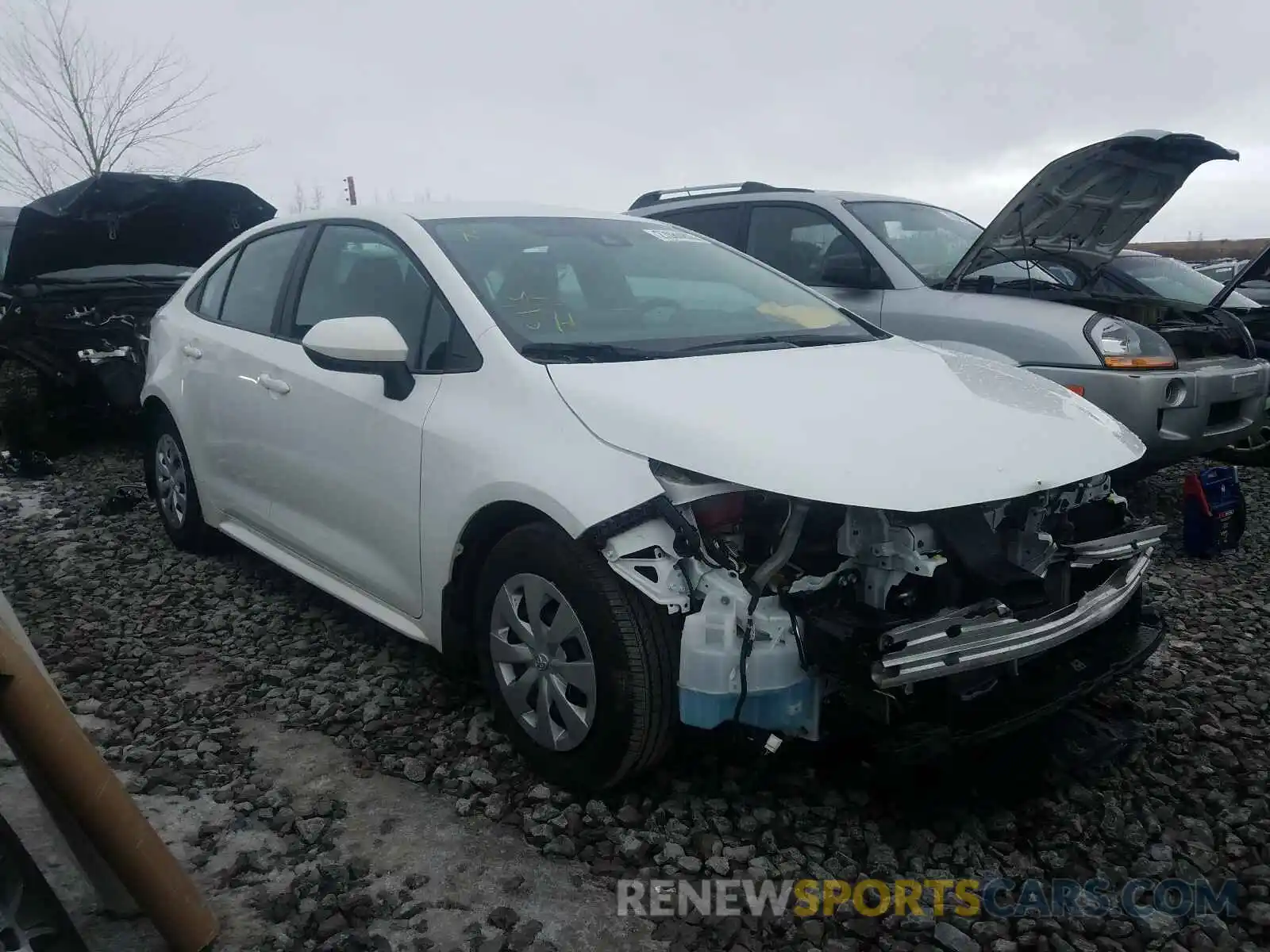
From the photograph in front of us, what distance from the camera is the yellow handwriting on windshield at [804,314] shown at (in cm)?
343

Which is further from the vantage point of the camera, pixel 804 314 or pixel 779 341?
pixel 804 314

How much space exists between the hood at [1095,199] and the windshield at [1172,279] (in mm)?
1531

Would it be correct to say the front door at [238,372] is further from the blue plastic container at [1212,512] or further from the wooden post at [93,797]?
the blue plastic container at [1212,512]

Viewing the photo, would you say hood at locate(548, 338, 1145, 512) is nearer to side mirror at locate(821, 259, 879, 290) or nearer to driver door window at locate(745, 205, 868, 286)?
side mirror at locate(821, 259, 879, 290)

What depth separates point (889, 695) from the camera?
2279 millimetres

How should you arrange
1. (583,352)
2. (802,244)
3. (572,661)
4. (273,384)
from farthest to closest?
(802,244) < (273,384) < (583,352) < (572,661)

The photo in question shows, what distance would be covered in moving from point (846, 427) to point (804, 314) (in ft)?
3.70

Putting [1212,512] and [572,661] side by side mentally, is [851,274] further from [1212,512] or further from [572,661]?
[572,661]

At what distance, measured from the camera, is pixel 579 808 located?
267 centimetres

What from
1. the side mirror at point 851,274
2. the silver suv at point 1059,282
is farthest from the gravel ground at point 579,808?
the side mirror at point 851,274

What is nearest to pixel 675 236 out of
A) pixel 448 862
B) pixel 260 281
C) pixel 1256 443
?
pixel 260 281

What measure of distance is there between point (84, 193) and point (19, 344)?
1316 mm

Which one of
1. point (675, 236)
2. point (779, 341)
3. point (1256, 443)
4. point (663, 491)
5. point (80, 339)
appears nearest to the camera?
point (663, 491)

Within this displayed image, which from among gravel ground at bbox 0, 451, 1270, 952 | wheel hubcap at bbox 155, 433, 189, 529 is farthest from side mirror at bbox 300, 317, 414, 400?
wheel hubcap at bbox 155, 433, 189, 529
